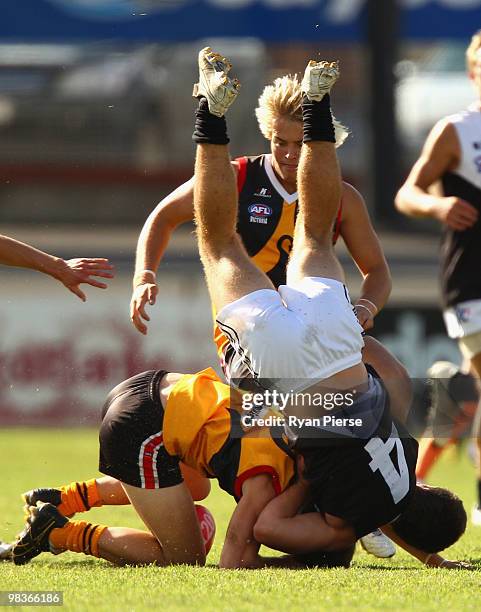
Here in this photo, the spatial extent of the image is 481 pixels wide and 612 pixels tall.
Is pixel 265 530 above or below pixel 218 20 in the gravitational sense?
below

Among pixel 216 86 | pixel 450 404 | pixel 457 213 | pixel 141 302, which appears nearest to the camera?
pixel 216 86

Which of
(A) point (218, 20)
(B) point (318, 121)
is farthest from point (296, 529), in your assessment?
(A) point (218, 20)

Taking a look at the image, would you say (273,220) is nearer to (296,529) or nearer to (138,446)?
(138,446)

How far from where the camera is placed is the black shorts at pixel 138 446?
15.8ft

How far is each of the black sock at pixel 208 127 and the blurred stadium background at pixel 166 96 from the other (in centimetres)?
720

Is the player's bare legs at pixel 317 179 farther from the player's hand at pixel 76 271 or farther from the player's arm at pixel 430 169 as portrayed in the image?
the player's arm at pixel 430 169

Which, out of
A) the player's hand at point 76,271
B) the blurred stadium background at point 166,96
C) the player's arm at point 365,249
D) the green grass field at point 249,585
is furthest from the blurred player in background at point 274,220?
the blurred stadium background at point 166,96

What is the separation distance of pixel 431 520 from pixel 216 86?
5.78ft

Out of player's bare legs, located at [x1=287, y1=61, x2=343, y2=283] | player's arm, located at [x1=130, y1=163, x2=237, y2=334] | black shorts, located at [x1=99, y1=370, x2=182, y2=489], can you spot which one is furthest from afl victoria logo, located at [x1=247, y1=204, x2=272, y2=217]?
black shorts, located at [x1=99, y1=370, x2=182, y2=489]

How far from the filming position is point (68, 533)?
4.93m

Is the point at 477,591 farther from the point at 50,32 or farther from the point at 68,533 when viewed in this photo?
the point at 50,32

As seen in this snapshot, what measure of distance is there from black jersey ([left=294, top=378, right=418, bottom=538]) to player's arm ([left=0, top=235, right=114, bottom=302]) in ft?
3.61

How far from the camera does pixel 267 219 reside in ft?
18.6

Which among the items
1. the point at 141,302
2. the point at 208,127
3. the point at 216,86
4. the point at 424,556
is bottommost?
the point at 424,556
